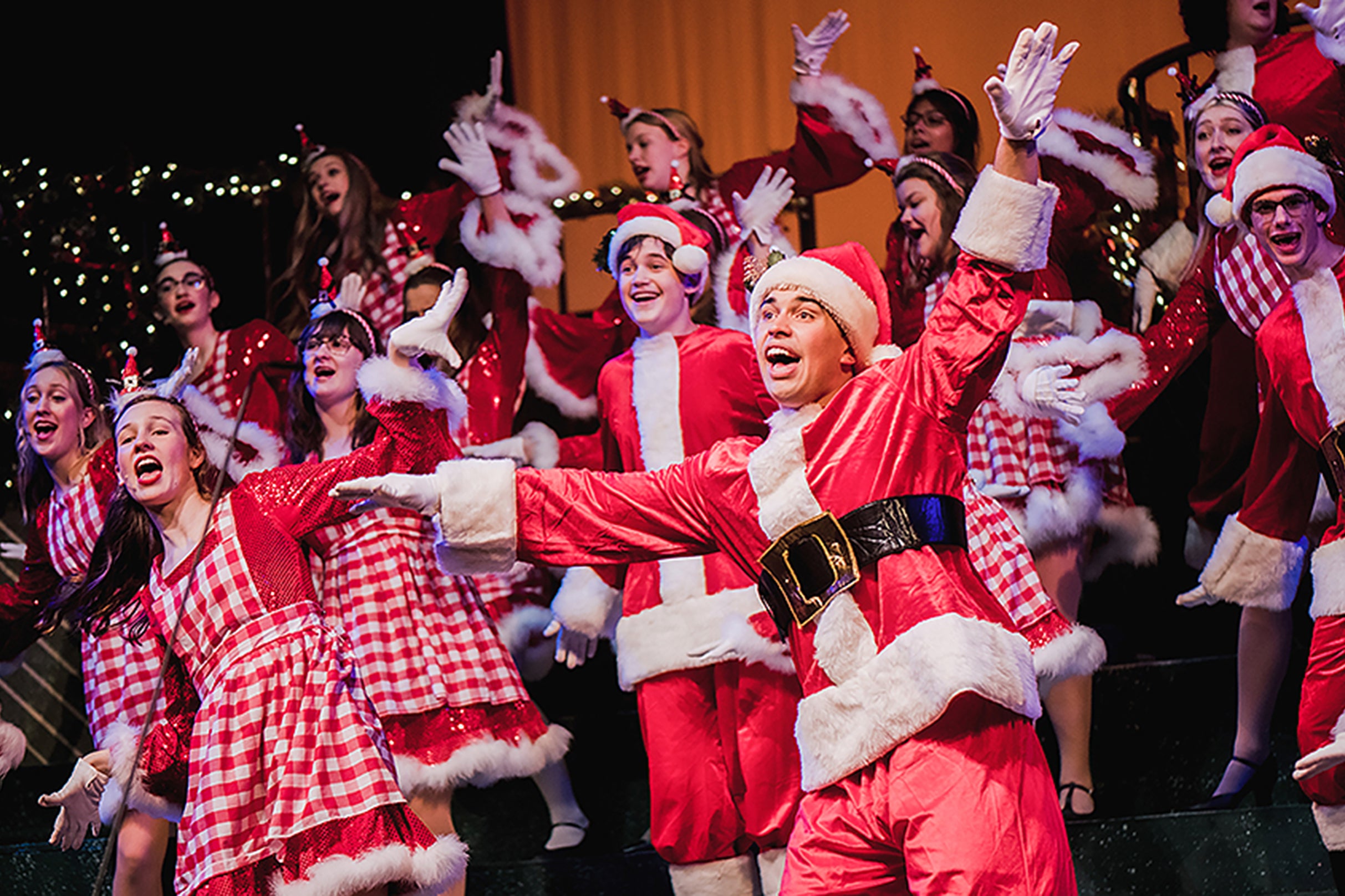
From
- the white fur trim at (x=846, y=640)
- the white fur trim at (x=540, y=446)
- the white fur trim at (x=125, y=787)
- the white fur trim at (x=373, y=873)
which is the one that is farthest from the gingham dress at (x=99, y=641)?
the white fur trim at (x=846, y=640)

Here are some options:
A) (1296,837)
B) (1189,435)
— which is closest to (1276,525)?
(1296,837)

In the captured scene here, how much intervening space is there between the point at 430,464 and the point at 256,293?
3822 mm

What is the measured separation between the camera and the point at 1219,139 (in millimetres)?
4215

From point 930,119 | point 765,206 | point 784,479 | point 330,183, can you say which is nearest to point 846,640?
point 784,479

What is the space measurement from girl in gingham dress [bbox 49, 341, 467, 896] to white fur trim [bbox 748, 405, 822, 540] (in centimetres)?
112

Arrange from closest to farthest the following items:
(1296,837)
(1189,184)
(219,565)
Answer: (219,565)
(1296,837)
(1189,184)

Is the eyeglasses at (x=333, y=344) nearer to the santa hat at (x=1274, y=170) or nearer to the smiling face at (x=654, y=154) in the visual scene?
the smiling face at (x=654, y=154)

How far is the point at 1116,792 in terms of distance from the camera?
4.09 m

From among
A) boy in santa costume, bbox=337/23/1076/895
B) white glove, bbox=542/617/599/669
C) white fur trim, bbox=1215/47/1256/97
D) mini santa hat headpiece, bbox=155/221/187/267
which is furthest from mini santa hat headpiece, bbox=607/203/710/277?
mini santa hat headpiece, bbox=155/221/187/267

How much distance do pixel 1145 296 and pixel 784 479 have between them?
2.88 metres

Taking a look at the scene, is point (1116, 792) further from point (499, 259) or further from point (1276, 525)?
point (499, 259)

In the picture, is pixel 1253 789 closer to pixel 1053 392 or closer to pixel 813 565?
pixel 1053 392

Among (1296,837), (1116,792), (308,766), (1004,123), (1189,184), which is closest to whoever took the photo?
(1004,123)

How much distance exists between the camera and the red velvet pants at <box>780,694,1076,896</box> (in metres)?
2.18
